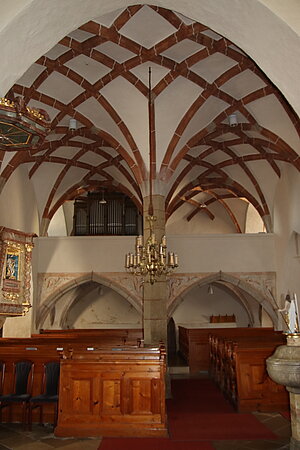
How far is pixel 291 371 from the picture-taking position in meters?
4.15

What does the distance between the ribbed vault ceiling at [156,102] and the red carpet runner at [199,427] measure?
5.40 metres

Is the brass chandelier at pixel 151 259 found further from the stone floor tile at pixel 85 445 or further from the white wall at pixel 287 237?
the white wall at pixel 287 237

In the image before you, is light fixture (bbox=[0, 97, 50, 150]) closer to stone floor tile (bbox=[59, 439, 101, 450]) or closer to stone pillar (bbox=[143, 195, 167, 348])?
stone floor tile (bbox=[59, 439, 101, 450])

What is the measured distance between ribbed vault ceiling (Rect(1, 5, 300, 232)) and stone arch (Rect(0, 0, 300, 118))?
15.7ft

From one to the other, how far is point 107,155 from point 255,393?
398 inches

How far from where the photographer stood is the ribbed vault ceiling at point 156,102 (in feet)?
30.2

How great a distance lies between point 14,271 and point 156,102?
5492mm

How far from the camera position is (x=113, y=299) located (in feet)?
66.7

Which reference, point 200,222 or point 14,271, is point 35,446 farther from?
point 200,222

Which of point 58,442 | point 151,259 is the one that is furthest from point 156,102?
point 58,442

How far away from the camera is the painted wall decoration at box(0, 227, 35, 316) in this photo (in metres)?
9.70

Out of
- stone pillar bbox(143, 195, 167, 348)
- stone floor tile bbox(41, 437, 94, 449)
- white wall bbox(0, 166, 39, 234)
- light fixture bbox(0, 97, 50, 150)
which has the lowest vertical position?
stone floor tile bbox(41, 437, 94, 449)

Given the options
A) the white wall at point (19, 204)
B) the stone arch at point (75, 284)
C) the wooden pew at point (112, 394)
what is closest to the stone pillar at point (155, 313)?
the wooden pew at point (112, 394)

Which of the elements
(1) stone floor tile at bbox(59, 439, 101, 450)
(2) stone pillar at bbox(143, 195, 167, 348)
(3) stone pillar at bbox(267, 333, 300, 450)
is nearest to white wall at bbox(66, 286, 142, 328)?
(2) stone pillar at bbox(143, 195, 167, 348)
